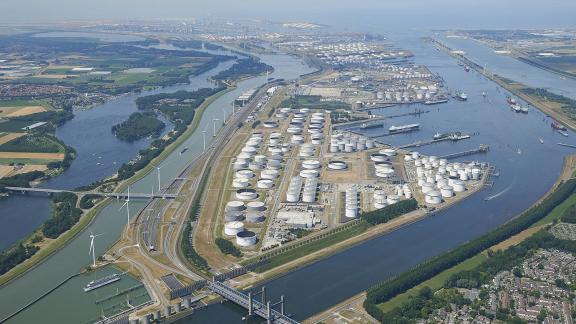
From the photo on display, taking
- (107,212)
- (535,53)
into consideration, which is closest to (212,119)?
(107,212)

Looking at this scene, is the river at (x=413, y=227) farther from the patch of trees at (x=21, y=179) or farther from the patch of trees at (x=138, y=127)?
the patch of trees at (x=21, y=179)

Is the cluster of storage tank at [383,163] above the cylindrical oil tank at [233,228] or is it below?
above

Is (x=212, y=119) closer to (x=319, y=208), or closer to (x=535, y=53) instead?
(x=319, y=208)

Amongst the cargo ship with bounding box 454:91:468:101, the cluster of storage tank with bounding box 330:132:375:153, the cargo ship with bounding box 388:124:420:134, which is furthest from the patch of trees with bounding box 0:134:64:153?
the cargo ship with bounding box 454:91:468:101

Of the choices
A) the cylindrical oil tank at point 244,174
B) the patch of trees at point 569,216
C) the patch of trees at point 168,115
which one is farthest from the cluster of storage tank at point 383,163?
the patch of trees at point 168,115

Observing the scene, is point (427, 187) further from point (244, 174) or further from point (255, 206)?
point (244, 174)
